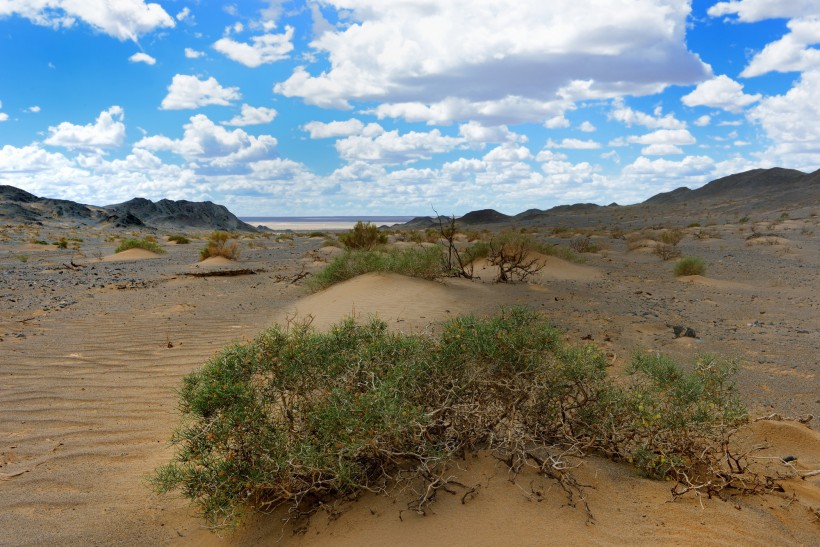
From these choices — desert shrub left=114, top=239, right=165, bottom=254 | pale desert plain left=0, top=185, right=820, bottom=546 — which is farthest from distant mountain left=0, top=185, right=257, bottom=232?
pale desert plain left=0, top=185, right=820, bottom=546

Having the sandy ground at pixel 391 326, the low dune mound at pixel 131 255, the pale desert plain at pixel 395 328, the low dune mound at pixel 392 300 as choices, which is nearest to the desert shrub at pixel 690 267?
the pale desert plain at pixel 395 328

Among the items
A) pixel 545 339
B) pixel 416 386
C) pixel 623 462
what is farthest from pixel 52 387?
pixel 623 462

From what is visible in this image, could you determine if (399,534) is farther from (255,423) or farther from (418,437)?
(255,423)

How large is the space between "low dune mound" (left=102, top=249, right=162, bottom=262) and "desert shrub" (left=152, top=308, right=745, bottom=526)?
20.6m

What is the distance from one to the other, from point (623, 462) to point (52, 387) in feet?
18.3

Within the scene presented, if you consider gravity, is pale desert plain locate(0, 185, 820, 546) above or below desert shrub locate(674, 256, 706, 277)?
below

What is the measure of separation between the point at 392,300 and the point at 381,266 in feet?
6.75

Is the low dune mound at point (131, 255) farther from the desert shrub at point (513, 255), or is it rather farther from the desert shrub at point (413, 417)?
the desert shrub at point (413, 417)

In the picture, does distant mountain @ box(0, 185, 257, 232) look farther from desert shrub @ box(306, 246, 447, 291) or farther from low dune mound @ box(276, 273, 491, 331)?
low dune mound @ box(276, 273, 491, 331)

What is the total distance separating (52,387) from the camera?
5719 mm

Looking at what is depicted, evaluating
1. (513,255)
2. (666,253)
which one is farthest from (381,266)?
(666,253)

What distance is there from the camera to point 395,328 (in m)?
7.12

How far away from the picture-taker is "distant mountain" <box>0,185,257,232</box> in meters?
52.4

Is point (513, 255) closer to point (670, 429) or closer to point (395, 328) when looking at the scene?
point (395, 328)
